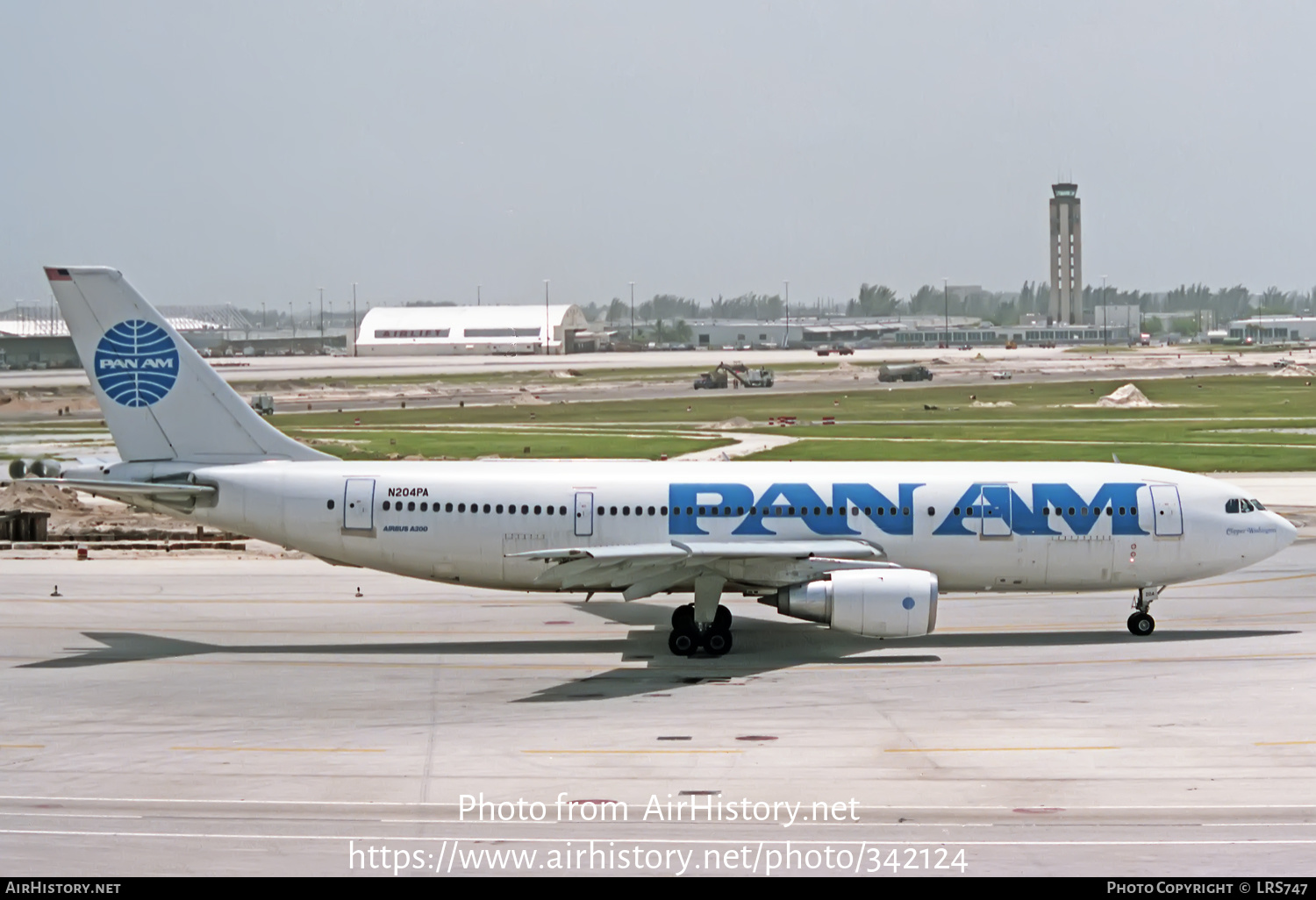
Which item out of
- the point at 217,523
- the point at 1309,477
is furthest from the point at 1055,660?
the point at 1309,477

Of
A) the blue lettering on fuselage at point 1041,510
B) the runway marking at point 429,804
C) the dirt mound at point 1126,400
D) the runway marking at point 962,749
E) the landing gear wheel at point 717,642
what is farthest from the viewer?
the dirt mound at point 1126,400

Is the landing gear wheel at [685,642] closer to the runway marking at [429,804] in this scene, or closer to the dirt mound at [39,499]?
the runway marking at [429,804]

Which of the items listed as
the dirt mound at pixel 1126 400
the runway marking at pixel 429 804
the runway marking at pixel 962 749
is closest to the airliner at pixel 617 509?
the runway marking at pixel 962 749

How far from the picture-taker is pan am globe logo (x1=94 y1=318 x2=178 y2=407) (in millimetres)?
36094

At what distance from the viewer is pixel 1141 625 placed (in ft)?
118

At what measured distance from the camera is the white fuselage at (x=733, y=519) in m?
35.3

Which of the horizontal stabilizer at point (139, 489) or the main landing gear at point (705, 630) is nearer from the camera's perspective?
the main landing gear at point (705, 630)

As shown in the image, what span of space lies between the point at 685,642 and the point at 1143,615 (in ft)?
38.3

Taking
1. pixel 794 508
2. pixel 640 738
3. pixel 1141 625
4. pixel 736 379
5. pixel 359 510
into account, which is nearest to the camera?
pixel 640 738

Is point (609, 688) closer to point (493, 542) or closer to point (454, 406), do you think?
point (493, 542)

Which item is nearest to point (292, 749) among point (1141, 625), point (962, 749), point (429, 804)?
point (429, 804)

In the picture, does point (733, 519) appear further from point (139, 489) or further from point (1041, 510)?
point (139, 489)

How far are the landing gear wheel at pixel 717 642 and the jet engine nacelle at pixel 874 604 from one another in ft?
6.47

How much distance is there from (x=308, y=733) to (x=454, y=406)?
99896 mm
